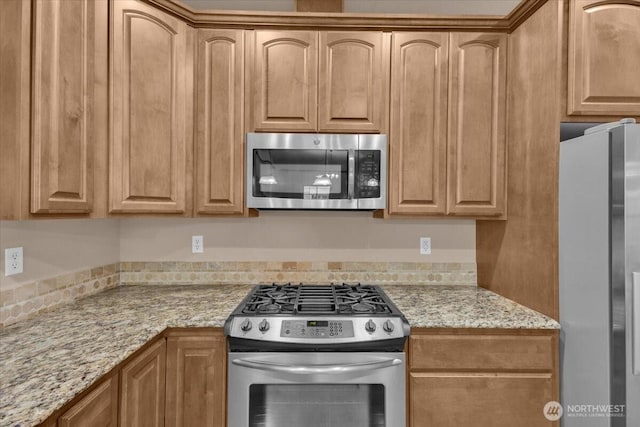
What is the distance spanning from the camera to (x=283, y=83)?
1.99 meters

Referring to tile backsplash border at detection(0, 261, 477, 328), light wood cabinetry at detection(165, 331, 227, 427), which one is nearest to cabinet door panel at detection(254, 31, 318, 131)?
tile backsplash border at detection(0, 261, 477, 328)

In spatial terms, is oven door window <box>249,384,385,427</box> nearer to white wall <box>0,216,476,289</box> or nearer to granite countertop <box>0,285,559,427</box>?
granite countertop <box>0,285,559,427</box>

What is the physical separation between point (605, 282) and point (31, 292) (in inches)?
94.5

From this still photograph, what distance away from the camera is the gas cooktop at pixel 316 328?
159 centimetres

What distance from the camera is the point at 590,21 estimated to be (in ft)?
5.26

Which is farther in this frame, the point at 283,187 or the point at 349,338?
the point at 283,187

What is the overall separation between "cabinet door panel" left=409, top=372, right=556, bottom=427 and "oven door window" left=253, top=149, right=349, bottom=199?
39.7 inches

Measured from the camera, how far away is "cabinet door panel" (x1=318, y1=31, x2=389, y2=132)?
1.99 meters

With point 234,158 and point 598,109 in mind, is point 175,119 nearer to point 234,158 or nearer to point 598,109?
point 234,158

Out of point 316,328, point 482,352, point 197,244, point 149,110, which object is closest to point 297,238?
point 197,244

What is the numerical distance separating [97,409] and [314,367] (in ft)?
2.63

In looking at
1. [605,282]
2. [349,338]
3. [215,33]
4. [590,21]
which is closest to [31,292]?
[349,338]

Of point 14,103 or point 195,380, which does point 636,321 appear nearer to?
point 195,380

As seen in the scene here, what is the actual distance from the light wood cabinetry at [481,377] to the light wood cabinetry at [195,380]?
85 cm
